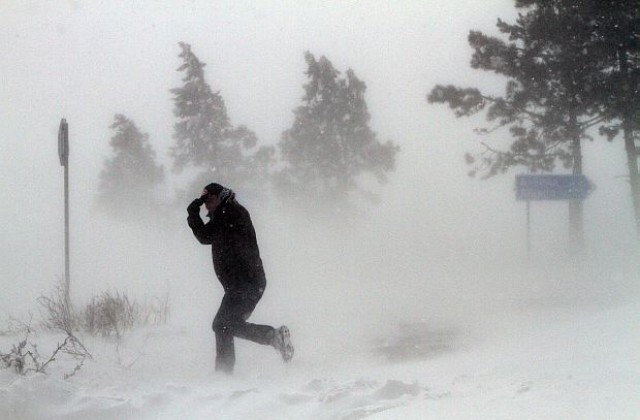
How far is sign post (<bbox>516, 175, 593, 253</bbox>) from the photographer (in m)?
15.6

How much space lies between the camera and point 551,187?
620 inches

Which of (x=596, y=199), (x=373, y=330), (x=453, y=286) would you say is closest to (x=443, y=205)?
(x=596, y=199)

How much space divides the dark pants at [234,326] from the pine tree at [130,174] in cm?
3852

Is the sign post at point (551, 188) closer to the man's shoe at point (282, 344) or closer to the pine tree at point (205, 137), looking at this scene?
the man's shoe at point (282, 344)

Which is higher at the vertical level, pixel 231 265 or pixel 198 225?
pixel 198 225

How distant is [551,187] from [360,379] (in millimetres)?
11402

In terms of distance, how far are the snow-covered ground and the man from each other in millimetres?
311

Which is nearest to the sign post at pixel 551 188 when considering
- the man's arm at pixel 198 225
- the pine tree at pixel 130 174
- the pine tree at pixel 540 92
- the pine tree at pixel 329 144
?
the pine tree at pixel 540 92

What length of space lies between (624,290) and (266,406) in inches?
433

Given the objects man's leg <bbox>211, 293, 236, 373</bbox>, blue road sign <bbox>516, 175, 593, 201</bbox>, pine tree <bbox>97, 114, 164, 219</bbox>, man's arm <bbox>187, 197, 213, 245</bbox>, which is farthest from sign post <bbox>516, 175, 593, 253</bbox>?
pine tree <bbox>97, 114, 164, 219</bbox>

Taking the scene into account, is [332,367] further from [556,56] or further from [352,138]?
[352,138]

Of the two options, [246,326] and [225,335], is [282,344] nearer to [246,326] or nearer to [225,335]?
[246,326]

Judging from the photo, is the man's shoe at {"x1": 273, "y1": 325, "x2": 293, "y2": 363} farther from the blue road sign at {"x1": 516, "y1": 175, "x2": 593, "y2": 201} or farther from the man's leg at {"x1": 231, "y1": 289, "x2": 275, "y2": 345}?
the blue road sign at {"x1": 516, "y1": 175, "x2": 593, "y2": 201}

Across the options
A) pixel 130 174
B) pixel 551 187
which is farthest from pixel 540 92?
pixel 130 174
